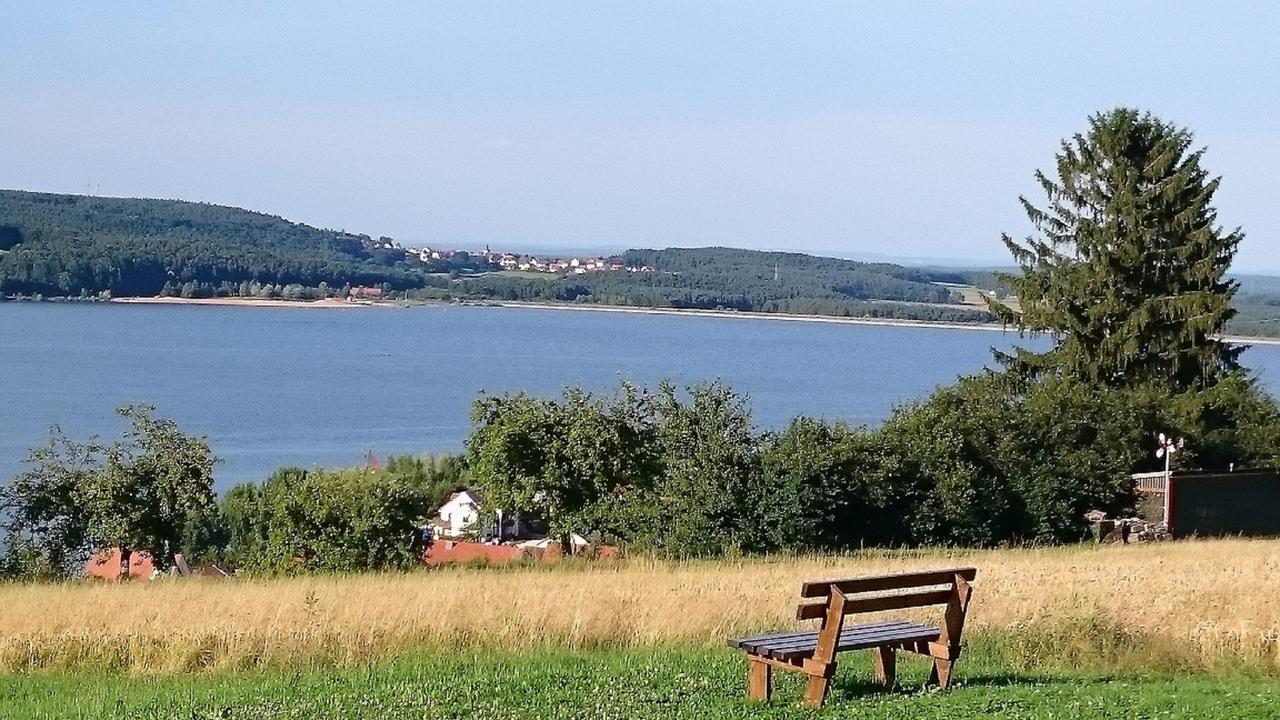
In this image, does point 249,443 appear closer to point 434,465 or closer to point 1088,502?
point 434,465

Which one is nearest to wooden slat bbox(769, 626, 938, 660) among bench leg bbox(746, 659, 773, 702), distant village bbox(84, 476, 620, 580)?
bench leg bbox(746, 659, 773, 702)

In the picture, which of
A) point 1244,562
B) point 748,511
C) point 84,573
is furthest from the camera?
point 84,573

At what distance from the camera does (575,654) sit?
Answer: 33.3 ft

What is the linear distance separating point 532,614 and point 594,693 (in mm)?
2382

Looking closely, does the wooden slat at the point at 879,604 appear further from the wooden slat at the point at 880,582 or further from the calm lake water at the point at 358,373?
the calm lake water at the point at 358,373

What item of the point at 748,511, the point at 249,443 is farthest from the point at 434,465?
the point at 748,511

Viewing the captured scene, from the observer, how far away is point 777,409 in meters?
87.3

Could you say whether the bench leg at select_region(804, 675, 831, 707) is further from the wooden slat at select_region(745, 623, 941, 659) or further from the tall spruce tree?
the tall spruce tree

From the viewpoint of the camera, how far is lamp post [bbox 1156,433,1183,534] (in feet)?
92.3

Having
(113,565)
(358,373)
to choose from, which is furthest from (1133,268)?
(358,373)

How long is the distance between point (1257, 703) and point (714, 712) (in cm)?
300

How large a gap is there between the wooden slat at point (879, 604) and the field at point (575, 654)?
504 millimetres

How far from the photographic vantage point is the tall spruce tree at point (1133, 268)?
36.8 meters

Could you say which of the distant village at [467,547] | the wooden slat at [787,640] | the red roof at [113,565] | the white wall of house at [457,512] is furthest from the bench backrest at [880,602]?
the white wall of house at [457,512]
